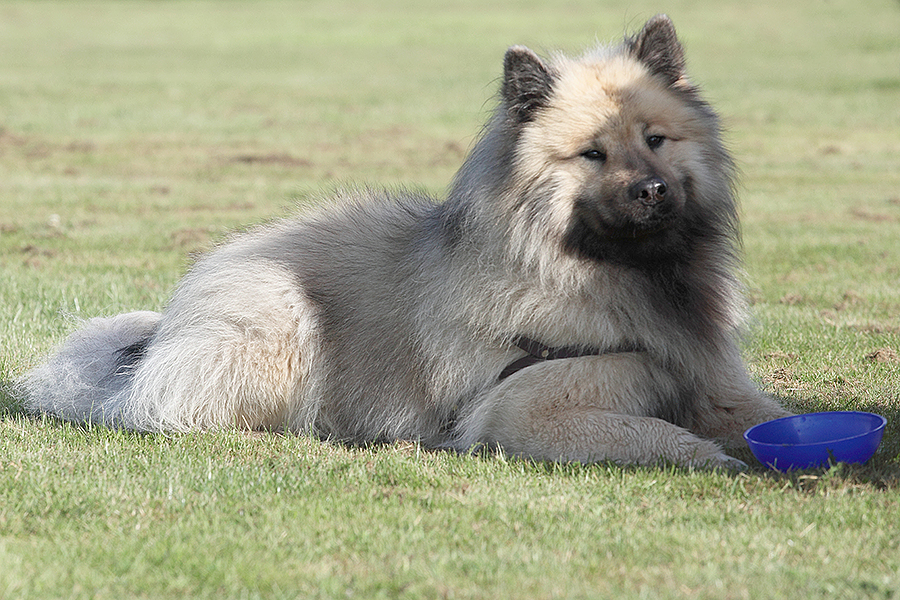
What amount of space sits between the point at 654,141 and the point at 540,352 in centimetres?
112

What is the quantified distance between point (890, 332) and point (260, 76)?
22671 millimetres

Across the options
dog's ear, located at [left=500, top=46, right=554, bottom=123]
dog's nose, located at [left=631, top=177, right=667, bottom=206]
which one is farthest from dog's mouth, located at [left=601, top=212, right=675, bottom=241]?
dog's ear, located at [left=500, top=46, right=554, bottom=123]

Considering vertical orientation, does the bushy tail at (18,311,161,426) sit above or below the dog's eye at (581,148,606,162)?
below

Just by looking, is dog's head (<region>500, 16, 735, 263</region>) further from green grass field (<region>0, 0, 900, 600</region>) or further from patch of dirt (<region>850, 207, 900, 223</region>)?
patch of dirt (<region>850, 207, 900, 223</region>)

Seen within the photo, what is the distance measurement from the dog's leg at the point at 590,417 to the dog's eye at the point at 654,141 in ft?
3.20

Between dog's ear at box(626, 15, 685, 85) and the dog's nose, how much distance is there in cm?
73

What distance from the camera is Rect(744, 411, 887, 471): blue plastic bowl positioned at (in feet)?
13.0

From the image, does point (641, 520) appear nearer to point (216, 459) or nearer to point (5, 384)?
point (216, 459)

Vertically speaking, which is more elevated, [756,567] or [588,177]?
[588,177]

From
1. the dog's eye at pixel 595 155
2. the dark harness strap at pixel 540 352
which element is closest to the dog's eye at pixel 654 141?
the dog's eye at pixel 595 155

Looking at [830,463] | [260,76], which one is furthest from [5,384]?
[260,76]

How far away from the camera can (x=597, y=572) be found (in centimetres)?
323

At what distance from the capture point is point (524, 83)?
4.47 metres

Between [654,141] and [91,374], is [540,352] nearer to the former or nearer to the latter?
[654,141]
